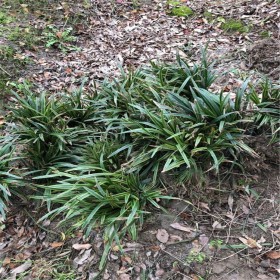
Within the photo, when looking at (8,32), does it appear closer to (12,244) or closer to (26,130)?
(26,130)


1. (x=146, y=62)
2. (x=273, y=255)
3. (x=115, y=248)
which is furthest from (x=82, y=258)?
(x=146, y=62)

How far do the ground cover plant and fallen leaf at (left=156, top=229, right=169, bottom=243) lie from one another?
186 millimetres

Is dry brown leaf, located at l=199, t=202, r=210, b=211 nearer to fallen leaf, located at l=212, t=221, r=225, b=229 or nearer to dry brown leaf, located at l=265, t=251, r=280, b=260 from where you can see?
fallen leaf, located at l=212, t=221, r=225, b=229

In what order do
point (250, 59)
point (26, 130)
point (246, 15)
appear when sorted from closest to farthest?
point (26, 130) < point (250, 59) < point (246, 15)

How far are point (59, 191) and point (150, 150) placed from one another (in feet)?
3.17

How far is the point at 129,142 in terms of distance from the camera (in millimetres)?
3537

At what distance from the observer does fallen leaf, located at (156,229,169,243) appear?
9.93 feet

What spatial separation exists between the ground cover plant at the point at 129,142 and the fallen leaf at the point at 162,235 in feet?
0.61

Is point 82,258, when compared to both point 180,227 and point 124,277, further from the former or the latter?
point 180,227

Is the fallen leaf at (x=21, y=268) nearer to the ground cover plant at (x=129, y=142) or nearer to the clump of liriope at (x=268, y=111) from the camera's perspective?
the ground cover plant at (x=129, y=142)

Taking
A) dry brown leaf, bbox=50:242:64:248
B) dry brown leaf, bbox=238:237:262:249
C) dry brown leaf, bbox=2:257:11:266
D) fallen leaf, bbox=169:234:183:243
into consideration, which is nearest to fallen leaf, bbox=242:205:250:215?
dry brown leaf, bbox=238:237:262:249

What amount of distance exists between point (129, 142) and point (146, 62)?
2.23 metres

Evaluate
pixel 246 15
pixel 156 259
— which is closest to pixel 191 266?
pixel 156 259

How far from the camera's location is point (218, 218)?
10.1ft
